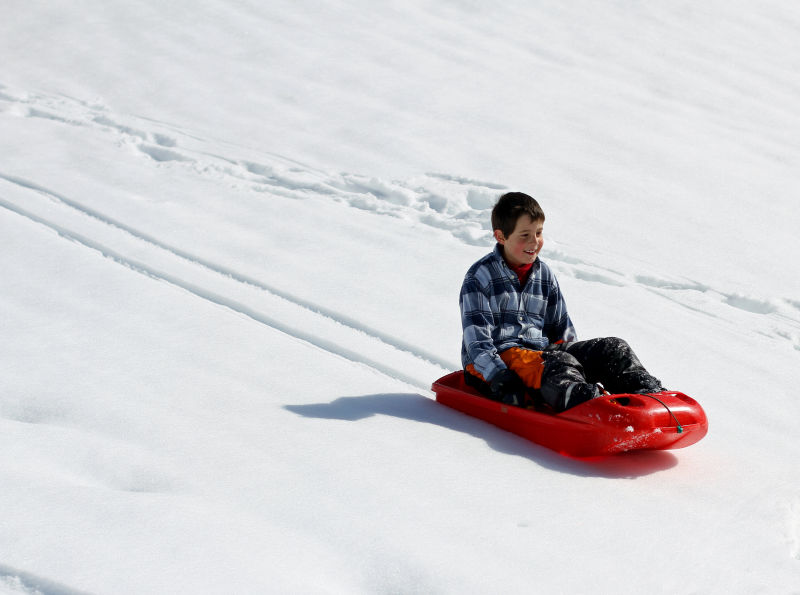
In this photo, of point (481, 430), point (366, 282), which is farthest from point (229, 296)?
point (481, 430)

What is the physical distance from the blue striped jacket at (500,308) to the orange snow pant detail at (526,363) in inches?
1.9

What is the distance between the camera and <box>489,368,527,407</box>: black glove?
2941mm

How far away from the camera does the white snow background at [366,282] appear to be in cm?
213

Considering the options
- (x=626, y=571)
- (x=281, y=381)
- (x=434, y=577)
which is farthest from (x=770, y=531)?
(x=281, y=381)

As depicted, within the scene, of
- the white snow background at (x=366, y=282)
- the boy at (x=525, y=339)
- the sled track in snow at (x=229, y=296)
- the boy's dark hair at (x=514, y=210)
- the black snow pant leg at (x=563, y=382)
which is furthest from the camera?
the sled track in snow at (x=229, y=296)

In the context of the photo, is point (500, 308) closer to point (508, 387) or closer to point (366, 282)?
point (508, 387)

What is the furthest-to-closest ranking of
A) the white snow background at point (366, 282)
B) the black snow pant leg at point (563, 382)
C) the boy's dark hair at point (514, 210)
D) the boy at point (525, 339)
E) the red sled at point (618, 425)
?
the boy's dark hair at point (514, 210), the boy at point (525, 339), the black snow pant leg at point (563, 382), the red sled at point (618, 425), the white snow background at point (366, 282)

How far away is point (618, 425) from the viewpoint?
263cm

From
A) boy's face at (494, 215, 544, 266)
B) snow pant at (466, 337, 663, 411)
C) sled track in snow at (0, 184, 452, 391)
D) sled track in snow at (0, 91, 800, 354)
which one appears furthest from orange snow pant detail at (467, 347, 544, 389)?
sled track in snow at (0, 91, 800, 354)

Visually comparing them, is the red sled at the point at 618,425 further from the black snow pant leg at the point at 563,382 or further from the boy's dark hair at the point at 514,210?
the boy's dark hair at the point at 514,210

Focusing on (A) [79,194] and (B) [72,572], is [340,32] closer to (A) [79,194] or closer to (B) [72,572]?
(A) [79,194]

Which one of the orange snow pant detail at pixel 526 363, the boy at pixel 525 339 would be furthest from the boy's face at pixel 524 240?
the orange snow pant detail at pixel 526 363

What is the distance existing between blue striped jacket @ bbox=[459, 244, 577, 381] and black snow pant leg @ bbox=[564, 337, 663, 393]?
0.19 meters

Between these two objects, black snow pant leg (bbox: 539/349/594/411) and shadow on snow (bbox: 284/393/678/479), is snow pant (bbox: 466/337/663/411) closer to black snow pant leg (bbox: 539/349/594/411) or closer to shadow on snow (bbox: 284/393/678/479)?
black snow pant leg (bbox: 539/349/594/411)
